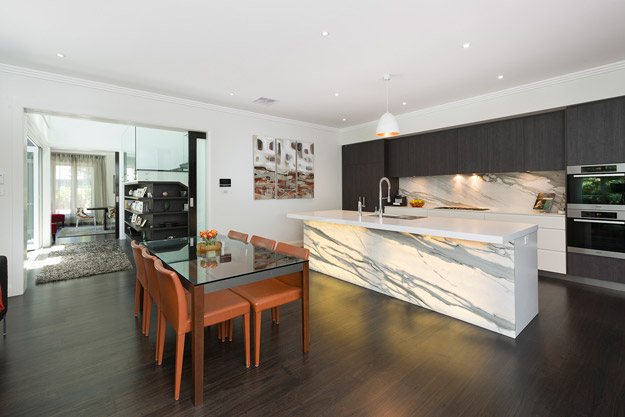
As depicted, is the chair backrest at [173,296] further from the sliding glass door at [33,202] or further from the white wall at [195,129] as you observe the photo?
the sliding glass door at [33,202]

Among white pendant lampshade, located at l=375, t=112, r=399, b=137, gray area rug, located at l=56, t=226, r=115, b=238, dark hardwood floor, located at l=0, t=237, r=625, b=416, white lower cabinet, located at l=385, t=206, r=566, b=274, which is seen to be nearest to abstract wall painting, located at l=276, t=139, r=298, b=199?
white pendant lampshade, located at l=375, t=112, r=399, b=137

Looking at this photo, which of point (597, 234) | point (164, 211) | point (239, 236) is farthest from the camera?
point (164, 211)

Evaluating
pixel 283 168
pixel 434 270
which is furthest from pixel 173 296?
pixel 283 168

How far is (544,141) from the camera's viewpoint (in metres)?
4.27

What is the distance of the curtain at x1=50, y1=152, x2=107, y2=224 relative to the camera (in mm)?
9703

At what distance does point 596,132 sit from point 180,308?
4.97 metres

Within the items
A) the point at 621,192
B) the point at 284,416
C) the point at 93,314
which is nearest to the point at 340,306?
the point at 284,416

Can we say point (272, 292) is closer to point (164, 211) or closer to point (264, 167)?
point (264, 167)

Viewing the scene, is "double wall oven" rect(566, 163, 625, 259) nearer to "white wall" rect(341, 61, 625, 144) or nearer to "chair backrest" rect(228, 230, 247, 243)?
"white wall" rect(341, 61, 625, 144)

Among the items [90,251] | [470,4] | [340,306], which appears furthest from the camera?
[90,251]

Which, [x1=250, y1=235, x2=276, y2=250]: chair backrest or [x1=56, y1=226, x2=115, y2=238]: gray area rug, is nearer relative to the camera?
[x1=250, y1=235, x2=276, y2=250]: chair backrest

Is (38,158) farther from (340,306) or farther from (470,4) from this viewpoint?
(470,4)

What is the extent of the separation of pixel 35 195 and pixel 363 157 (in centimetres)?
706

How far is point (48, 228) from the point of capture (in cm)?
673
